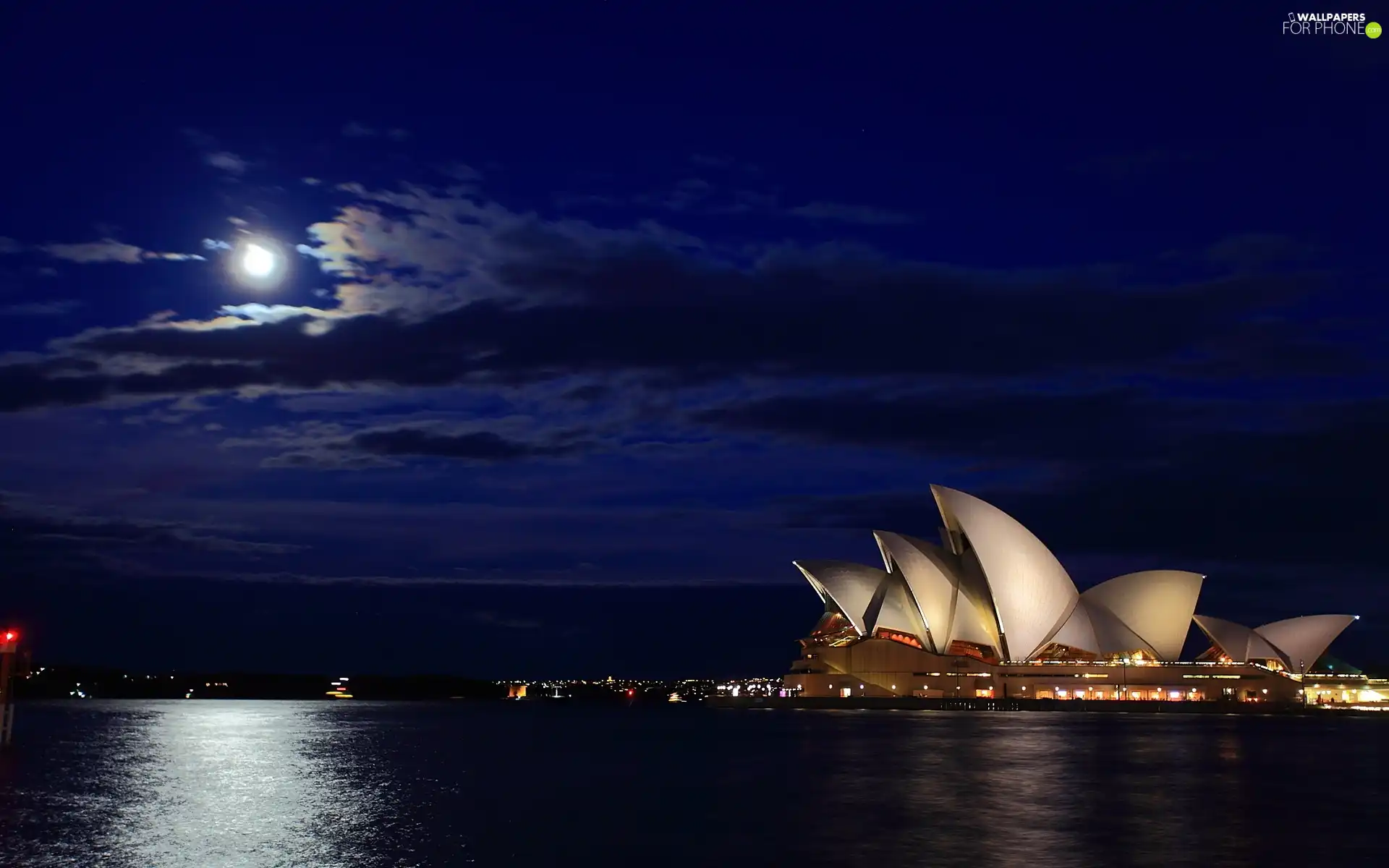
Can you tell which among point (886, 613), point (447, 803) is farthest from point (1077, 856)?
point (886, 613)

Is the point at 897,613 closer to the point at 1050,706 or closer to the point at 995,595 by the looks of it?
the point at 995,595

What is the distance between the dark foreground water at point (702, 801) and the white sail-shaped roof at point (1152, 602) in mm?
32109

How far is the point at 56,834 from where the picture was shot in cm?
2462

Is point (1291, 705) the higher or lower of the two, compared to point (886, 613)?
lower

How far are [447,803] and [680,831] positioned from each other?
737cm

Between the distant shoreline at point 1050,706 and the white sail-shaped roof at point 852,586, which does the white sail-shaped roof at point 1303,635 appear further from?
the white sail-shaped roof at point 852,586

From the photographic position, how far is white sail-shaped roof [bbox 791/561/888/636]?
91.5m

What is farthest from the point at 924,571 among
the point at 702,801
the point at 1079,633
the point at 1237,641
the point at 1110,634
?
the point at 702,801

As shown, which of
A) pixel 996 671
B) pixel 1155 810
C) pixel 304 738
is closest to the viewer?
pixel 1155 810

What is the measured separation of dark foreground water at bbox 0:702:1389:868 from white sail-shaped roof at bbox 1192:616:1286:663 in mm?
41049

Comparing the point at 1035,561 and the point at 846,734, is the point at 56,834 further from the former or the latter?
the point at 1035,561

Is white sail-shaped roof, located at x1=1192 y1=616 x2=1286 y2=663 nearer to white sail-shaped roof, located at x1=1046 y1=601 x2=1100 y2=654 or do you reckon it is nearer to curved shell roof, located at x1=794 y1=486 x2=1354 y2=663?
curved shell roof, located at x1=794 y1=486 x2=1354 y2=663

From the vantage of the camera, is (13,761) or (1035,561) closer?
(13,761)

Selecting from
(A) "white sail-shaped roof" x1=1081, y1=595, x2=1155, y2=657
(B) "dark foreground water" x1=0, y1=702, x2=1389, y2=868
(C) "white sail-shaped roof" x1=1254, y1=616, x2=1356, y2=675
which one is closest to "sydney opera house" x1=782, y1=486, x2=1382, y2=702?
(A) "white sail-shaped roof" x1=1081, y1=595, x2=1155, y2=657
